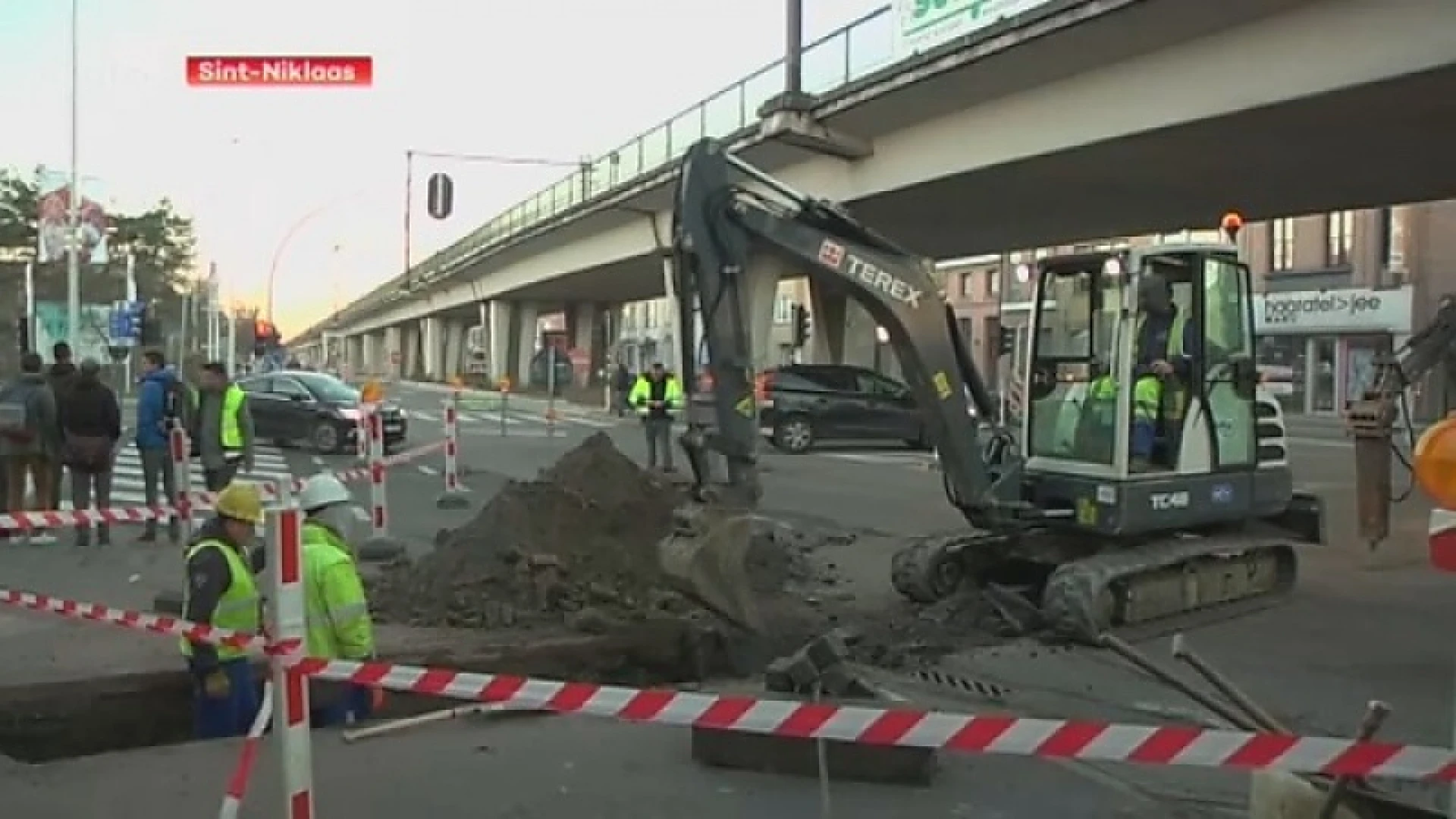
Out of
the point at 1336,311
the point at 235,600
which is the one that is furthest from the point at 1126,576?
the point at 1336,311

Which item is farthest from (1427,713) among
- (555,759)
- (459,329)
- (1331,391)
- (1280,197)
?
(459,329)

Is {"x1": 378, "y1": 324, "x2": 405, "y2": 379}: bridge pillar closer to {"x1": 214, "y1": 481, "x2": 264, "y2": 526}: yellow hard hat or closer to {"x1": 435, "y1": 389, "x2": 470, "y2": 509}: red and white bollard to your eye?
{"x1": 435, "y1": 389, "x2": 470, "y2": 509}: red and white bollard

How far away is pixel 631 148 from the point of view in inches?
Result: 1603

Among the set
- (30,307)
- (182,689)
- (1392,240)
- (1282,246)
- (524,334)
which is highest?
(1282,246)

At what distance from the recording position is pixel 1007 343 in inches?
653

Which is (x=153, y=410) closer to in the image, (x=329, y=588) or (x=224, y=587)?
(x=224, y=587)

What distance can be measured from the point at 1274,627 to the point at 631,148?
31.1 meters

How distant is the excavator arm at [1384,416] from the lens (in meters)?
16.1

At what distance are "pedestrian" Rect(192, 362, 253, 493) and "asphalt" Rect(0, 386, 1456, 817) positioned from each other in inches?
45.0

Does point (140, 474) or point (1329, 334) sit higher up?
point (1329, 334)

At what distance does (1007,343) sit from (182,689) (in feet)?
32.7

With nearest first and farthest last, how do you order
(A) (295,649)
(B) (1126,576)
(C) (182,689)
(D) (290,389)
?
(A) (295,649) < (C) (182,689) < (B) (1126,576) < (D) (290,389)

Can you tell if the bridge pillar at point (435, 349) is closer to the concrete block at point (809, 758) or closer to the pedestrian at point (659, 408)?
the pedestrian at point (659, 408)

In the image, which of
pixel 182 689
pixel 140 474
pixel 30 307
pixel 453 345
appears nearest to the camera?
pixel 182 689
